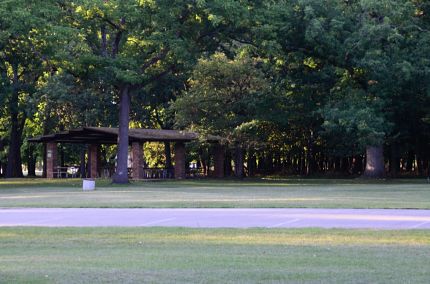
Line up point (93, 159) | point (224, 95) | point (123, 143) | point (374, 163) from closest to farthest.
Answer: point (123, 143) → point (224, 95) → point (374, 163) → point (93, 159)

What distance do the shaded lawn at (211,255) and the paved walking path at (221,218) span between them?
1.40 m

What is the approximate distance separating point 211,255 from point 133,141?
41929 millimetres

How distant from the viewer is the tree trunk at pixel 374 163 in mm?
52594

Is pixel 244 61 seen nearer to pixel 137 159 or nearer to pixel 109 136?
pixel 137 159

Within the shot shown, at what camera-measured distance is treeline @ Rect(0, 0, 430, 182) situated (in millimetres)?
42531

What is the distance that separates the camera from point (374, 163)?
174ft

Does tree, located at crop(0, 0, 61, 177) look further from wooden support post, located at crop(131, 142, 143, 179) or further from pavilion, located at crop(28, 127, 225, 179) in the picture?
wooden support post, located at crop(131, 142, 143, 179)


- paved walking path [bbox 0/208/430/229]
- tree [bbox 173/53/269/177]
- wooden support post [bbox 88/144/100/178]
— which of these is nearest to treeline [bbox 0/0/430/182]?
tree [bbox 173/53/269/177]

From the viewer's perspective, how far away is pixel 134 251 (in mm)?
13250

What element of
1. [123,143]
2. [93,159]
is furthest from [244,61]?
[93,159]

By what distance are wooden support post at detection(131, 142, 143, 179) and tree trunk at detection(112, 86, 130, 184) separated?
7921 millimetres

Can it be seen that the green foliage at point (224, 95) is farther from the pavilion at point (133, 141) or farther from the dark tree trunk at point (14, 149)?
the dark tree trunk at point (14, 149)

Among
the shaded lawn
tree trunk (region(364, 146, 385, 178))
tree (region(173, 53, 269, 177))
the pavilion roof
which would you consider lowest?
the shaded lawn

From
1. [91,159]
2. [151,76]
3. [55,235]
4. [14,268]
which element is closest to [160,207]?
[55,235]
